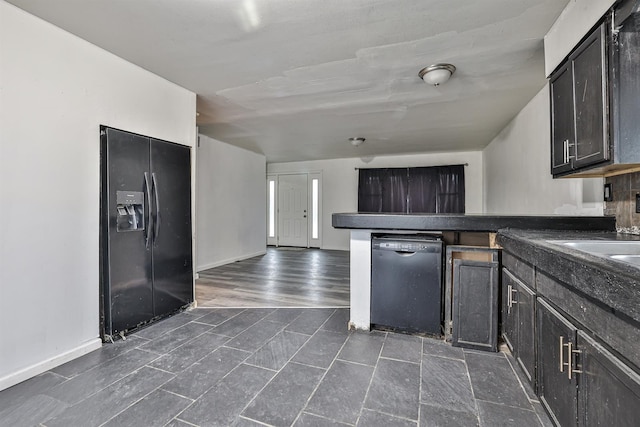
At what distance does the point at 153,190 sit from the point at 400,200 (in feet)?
17.9

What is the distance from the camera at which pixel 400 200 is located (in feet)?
22.9

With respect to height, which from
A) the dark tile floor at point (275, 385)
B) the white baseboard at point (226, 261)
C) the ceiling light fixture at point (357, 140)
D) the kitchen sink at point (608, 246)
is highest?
the ceiling light fixture at point (357, 140)

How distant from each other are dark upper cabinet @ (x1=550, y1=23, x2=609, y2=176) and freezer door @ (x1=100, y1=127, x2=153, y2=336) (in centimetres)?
314

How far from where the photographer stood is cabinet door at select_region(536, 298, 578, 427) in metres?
1.21

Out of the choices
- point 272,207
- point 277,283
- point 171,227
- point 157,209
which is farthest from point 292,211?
point 157,209

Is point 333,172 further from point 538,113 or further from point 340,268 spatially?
point 538,113

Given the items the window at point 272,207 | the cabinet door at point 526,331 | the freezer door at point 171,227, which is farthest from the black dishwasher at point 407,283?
the window at point 272,207

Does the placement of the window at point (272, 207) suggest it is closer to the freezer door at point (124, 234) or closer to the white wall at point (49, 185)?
the freezer door at point (124, 234)

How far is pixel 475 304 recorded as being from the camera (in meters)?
2.23

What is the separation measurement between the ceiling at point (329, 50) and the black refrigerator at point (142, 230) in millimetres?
755

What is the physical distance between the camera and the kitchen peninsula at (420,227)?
2.09 m

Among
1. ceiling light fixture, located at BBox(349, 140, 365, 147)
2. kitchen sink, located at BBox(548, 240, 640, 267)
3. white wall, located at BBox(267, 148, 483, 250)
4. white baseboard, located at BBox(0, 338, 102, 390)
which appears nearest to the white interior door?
white wall, located at BBox(267, 148, 483, 250)

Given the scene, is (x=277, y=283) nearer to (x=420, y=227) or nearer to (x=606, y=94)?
(x=420, y=227)

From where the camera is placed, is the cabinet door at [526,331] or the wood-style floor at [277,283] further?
the wood-style floor at [277,283]
